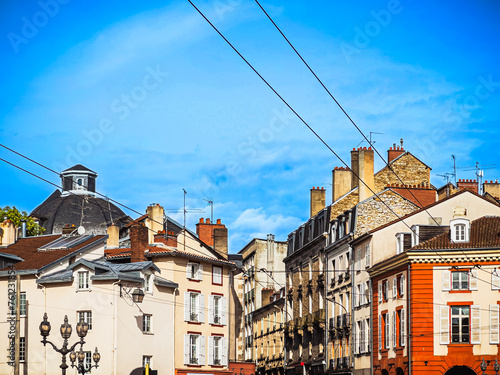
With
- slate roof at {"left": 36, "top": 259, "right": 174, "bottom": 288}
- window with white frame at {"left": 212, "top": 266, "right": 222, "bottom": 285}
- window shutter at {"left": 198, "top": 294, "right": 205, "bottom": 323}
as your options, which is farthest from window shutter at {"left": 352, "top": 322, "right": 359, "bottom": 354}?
slate roof at {"left": 36, "top": 259, "right": 174, "bottom": 288}

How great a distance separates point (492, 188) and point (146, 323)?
31351 millimetres

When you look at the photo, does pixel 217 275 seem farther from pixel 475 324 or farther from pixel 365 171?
pixel 475 324

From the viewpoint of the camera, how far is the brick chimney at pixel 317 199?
8006 centimetres

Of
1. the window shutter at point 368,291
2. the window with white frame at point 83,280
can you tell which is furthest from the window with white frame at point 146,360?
the window shutter at point 368,291

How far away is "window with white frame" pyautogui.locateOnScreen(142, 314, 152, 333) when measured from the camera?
192 feet

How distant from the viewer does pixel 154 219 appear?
228 ft

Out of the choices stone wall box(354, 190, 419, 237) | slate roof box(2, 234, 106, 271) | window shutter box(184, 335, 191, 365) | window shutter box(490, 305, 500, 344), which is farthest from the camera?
stone wall box(354, 190, 419, 237)

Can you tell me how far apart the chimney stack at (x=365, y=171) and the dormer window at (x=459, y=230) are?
14397 mm

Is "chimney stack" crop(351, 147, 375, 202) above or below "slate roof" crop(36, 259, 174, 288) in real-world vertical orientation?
above

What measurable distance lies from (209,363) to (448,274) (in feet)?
66.3

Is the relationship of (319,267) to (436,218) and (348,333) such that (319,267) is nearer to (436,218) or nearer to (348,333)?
(348,333)

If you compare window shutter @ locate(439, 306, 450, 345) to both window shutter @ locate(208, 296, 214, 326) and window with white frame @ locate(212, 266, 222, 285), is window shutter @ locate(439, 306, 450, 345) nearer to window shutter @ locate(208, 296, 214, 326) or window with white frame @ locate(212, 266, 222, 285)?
window shutter @ locate(208, 296, 214, 326)

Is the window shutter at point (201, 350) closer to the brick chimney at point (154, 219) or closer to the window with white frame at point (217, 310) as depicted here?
the window with white frame at point (217, 310)

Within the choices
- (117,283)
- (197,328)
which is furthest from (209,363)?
(117,283)
